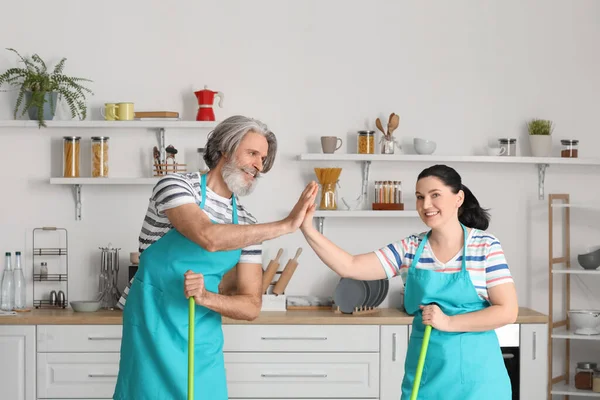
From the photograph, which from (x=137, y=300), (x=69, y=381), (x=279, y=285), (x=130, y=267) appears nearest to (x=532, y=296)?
(x=279, y=285)

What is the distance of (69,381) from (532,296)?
2.56 m

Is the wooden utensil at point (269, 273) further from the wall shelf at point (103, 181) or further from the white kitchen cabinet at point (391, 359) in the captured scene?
the wall shelf at point (103, 181)

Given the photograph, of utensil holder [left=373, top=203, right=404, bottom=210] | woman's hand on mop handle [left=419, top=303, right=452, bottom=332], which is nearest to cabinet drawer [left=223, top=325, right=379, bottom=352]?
utensil holder [left=373, top=203, right=404, bottom=210]

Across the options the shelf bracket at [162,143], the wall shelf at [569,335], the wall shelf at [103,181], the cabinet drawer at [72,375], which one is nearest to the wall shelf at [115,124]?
the shelf bracket at [162,143]

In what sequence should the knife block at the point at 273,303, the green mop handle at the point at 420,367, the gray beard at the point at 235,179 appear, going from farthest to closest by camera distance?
the knife block at the point at 273,303 → the gray beard at the point at 235,179 → the green mop handle at the point at 420,367

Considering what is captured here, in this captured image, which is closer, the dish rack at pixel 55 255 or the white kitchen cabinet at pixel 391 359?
the white kitchen cabinet at pixel 391 359

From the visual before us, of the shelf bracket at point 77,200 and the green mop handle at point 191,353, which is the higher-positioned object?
the shelf bracket at point 77,200

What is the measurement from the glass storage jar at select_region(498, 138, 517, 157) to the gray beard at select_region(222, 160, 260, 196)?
2431 mm

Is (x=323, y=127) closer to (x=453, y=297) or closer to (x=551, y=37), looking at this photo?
(x=551, y=37)

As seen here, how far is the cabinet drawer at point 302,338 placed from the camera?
159 inches

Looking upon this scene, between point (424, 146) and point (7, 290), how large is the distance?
2348 mm

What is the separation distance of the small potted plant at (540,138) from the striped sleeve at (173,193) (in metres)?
2.69

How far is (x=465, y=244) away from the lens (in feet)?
7.86

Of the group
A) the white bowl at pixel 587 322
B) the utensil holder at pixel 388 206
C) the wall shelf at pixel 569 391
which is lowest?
the wall shelf at pixel 569 391
